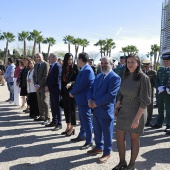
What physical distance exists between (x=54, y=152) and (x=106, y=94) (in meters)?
1.65

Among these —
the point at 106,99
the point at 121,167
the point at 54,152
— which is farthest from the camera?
the point at 54,152

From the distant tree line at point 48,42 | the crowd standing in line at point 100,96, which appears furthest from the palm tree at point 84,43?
the crowd standing in line at point 100,96

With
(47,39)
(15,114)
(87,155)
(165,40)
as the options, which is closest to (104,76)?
(87,155)

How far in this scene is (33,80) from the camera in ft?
26.7

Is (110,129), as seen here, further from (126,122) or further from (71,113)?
(71,113)

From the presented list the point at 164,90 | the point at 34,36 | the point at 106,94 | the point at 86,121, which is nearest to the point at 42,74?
the point at 86,121

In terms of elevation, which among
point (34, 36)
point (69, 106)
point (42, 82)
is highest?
point (34, 36)

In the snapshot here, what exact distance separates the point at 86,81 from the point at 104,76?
82 cm

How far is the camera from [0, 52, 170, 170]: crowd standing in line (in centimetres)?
373

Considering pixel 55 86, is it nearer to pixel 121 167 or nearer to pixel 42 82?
pixel 42 82

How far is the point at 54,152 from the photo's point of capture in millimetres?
4910

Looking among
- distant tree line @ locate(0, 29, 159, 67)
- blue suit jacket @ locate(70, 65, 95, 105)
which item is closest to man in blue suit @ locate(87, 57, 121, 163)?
blue suit jacket @ locate(70, 65, 95, 105)

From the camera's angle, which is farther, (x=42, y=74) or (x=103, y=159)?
(x=42, y=74)

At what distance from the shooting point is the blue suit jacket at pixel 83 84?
509cm
